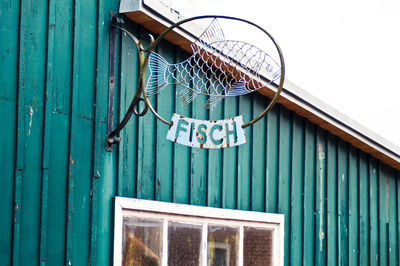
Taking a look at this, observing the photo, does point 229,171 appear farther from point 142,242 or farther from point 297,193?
point 142,242

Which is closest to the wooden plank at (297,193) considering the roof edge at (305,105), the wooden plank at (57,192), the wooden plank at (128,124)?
the roof edge at (305,105)

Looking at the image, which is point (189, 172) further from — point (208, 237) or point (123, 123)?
point (123, 123)

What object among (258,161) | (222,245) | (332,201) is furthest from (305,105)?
(222,245)

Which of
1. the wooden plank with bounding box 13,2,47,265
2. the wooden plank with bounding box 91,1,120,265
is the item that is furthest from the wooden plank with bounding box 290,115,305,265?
the wooden plank with bounding box 13,2,47,265

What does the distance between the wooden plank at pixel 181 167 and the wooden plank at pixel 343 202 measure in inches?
100

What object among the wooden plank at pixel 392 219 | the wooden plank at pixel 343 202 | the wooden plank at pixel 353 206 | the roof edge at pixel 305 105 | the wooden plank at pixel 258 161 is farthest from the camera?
the wooden plank at pixel 392 219

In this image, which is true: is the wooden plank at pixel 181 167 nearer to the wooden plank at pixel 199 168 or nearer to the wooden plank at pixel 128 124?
the wooden plank at pixel 199 168

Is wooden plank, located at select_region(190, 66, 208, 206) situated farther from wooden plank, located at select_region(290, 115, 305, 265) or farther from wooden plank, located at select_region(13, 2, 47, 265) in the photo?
wooden plank, located at select_region(13, 2, 47, 265)

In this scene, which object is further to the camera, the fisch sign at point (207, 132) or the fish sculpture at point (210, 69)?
the fish sculpture at point (210, 69)

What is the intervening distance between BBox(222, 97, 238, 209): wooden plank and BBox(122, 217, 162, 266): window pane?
91 centimetres

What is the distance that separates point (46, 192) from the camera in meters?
5.32

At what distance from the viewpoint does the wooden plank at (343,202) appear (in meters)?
8.38

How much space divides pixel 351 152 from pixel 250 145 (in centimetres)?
189

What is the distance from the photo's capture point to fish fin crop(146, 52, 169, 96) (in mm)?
6232
